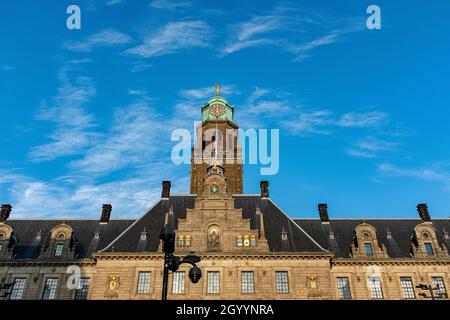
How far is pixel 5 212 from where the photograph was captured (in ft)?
141

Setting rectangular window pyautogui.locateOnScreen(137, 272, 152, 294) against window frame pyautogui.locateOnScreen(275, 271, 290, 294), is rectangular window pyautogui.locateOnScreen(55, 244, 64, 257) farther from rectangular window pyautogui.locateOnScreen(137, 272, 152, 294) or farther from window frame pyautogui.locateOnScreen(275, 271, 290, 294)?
window frame pyautogui.locateOnScreen(275, 271, 290, 294)

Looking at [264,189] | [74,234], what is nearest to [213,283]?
[264,189]

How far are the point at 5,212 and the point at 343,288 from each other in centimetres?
3637

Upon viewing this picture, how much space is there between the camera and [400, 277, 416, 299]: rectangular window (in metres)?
35.6

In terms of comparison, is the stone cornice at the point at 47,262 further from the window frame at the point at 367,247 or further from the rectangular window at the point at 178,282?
the window frame at the point at 367,247

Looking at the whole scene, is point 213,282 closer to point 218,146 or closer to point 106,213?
point 106,213

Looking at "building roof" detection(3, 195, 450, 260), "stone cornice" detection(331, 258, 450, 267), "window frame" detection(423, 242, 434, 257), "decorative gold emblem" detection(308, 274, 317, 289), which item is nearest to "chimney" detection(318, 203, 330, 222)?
"building roof" detection(3, 195, 450, 260)

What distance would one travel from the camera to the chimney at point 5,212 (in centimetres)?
4271

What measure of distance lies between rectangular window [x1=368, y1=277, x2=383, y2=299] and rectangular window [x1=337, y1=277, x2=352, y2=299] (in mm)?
2025

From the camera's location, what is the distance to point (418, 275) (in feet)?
119

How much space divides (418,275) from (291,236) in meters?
12.2

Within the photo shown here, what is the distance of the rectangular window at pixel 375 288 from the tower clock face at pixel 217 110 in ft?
134
